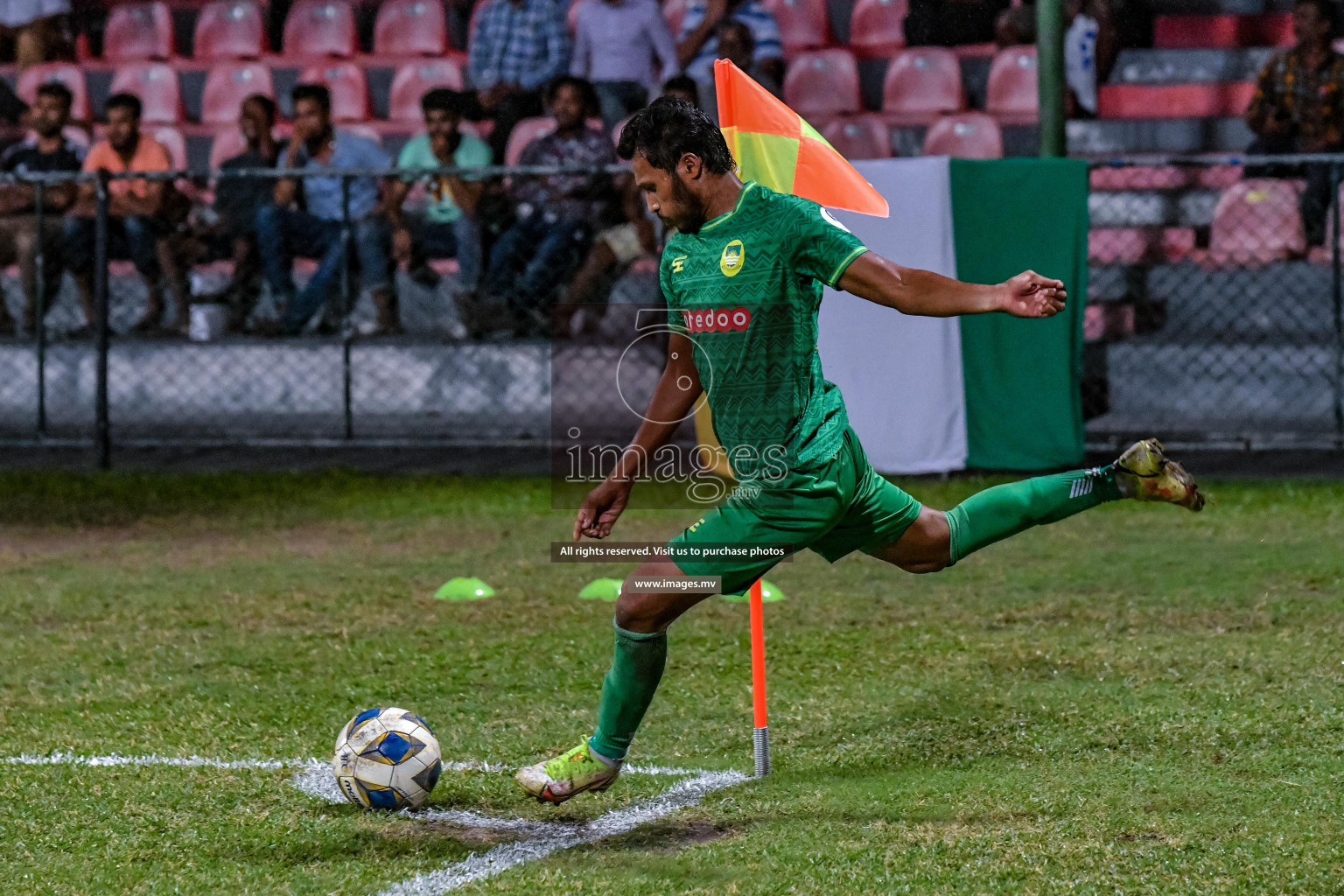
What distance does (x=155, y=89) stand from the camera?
1577 cm

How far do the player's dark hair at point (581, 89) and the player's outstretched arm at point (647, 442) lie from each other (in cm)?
836

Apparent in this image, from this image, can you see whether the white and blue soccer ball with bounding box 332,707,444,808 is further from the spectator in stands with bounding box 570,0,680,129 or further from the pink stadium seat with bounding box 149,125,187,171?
the pink stadium seat with bounding box 149,125,187,171

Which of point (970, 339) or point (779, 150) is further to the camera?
point (970, 339)

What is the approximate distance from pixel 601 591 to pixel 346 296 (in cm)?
497

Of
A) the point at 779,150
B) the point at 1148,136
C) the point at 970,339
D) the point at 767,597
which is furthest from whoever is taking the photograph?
the point at 1148,136

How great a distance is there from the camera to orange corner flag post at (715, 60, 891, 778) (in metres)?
4.88

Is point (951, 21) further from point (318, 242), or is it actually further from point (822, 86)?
point (318, 242)

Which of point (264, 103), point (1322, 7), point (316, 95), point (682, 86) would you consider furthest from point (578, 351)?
point (1322, 7)

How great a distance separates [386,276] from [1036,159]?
474cm

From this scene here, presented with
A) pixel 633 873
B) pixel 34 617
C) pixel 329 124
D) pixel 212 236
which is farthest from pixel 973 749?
pixel 329 124

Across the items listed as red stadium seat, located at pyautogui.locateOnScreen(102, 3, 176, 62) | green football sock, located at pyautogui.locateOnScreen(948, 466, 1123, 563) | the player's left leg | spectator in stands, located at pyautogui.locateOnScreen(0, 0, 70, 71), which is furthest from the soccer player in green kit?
spectator in stands, located at pyautogui.locateOnScreen(0, 0, 70, 71)

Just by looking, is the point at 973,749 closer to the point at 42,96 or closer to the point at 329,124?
the point at 329,124

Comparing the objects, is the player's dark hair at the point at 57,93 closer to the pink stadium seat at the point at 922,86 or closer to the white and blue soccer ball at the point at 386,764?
the pink stadium seat at the point at 922,86

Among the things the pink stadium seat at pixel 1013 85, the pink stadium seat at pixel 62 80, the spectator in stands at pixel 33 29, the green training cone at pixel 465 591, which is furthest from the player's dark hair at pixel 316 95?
the green training cone at pixel 465 591
